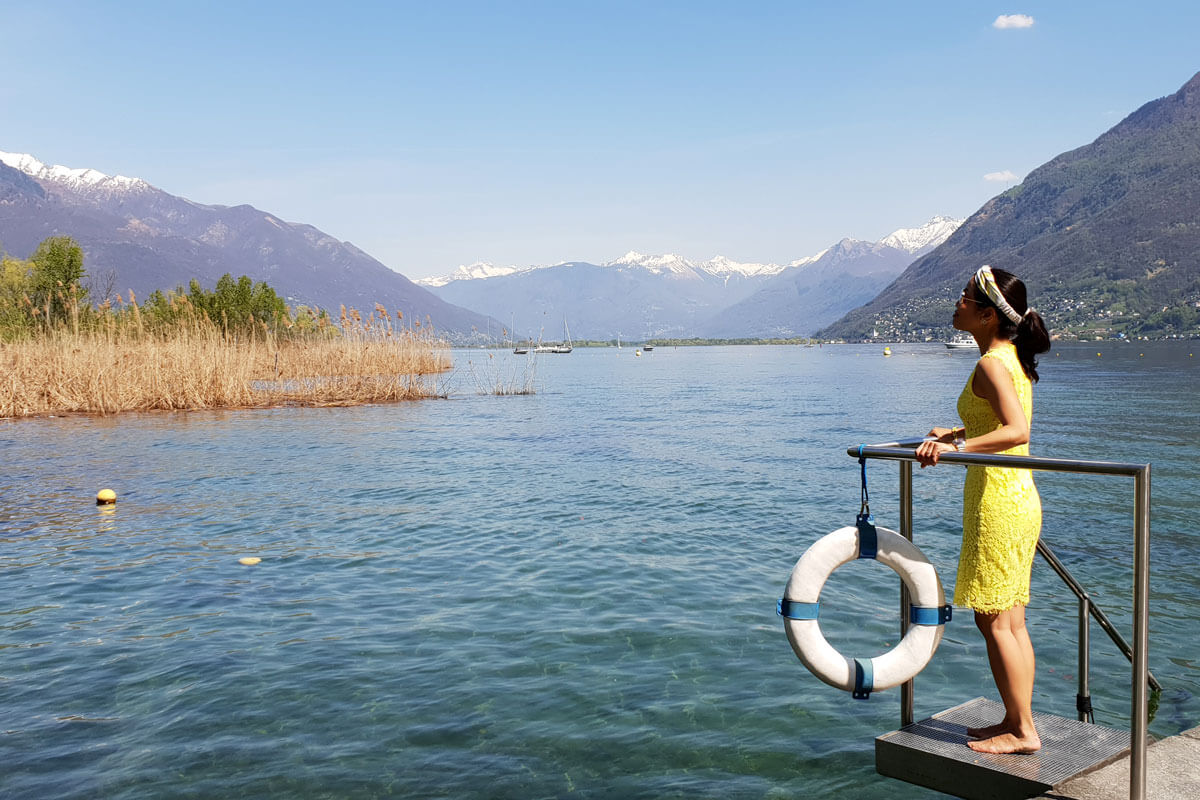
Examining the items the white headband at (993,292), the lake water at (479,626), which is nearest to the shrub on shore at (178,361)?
the lake water at (479,626)

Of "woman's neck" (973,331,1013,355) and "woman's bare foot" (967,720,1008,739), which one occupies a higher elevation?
"woman's neck" (973,331,1013,355)

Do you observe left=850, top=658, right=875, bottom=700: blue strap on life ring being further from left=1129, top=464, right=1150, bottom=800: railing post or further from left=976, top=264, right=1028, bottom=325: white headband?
left=976, top=264, right=1028, bottom=325: white headband

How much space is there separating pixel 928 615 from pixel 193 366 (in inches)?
1096

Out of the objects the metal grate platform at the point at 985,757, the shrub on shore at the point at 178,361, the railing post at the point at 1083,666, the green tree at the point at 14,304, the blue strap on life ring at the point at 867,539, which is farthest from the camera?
the green tree at the point at 14,304

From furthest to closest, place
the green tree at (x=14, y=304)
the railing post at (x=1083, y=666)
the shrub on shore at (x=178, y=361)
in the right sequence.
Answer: the green tree at (x=14, y=304)
the shrub on shore at (x=178, y=361)
the railing post at (x=1083, y=666)

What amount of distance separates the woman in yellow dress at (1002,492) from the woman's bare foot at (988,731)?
72 mm

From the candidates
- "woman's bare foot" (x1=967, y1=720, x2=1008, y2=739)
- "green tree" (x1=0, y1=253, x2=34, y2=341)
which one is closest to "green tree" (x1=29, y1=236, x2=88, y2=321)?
"green tree" (x1=0, y1=253, x2=34, y2=341)

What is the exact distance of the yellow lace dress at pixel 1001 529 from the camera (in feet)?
11.8

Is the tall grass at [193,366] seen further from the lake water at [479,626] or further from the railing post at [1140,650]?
the railing post at [1140,650]

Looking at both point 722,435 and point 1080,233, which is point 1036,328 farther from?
point 1080,233

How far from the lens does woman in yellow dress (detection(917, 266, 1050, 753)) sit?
3.58 meters

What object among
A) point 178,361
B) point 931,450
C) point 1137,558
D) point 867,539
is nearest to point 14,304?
point 178,361

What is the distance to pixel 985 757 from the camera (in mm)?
3807

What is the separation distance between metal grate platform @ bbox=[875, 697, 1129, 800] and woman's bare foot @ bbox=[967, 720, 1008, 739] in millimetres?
46
